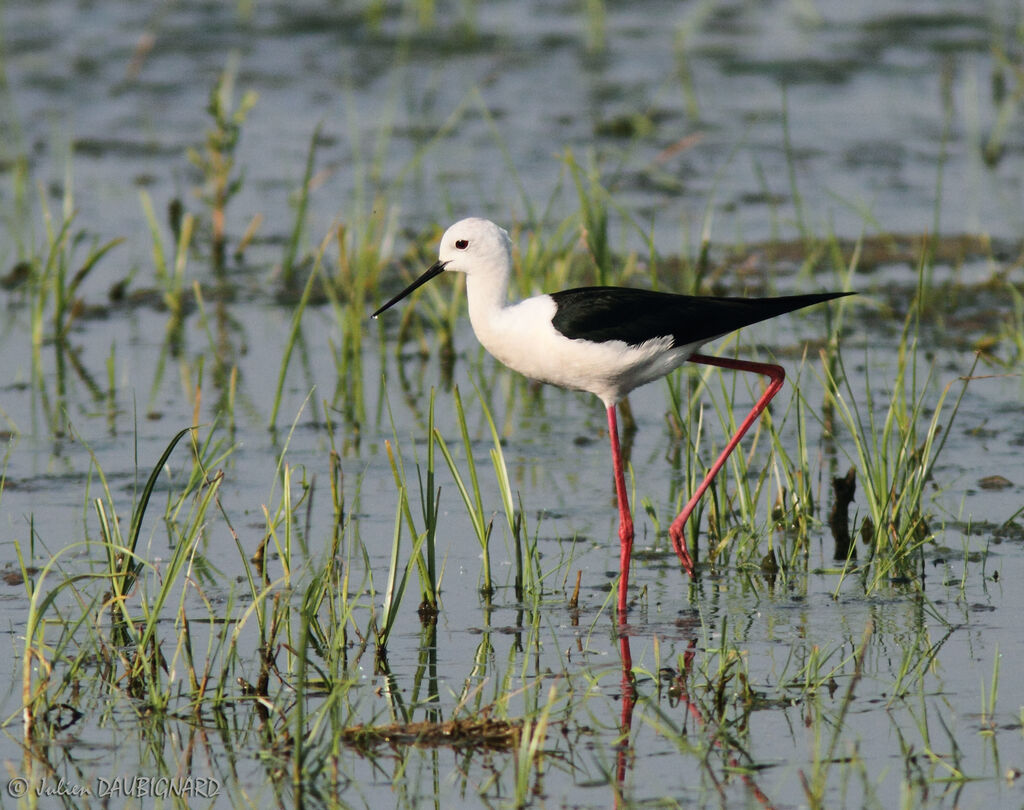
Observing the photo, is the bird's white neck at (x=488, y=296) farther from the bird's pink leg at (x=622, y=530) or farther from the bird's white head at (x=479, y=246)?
the bird's pink leg at (x=622, y=530)

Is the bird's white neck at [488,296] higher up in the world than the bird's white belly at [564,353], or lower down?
higher up

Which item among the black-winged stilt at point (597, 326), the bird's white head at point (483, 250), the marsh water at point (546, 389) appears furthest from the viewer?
the bird's white head at point (483, 250)

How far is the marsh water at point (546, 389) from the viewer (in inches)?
151

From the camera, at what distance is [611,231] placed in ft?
30.2

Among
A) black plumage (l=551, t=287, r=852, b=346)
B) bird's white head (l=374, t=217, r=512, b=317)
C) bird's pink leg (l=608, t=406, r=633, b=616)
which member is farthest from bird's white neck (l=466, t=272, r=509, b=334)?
bird's pink leg (l=608, t=406, r=633, b=616)

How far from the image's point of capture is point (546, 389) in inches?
282

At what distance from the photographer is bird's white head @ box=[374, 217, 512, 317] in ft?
17.2

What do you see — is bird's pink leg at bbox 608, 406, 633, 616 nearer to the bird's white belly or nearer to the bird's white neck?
the bird's white belly

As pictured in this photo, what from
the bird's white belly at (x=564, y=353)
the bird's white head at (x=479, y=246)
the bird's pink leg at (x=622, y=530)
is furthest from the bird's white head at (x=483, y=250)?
the bird's pink leg at (x=622, y=530)

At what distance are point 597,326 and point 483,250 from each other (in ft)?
1.57

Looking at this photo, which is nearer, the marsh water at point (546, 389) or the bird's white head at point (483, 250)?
the marsh water at point (546, 389)

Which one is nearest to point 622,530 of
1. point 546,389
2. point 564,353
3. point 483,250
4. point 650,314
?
point 564,353

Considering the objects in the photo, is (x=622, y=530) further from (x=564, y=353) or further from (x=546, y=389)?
(x=546, y=389)

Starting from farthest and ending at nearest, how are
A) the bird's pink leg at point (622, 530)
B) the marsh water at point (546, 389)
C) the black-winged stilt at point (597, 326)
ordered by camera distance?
the black-winged stilt at point (597, 326) < the bird's pink leg at point (622, 530) < the marsh water at point (546, 389)
